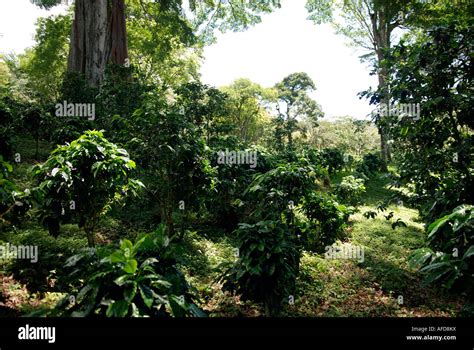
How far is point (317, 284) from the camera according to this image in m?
5.22

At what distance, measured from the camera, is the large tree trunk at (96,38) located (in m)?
12.3

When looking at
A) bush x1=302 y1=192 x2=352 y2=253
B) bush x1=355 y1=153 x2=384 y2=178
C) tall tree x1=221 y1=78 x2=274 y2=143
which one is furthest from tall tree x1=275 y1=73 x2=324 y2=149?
bush x1=302 y1=192 x2=352 y2=253

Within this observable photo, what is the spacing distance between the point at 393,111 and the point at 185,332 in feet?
15.5

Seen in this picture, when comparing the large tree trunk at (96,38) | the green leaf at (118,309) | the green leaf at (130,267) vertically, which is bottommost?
the green leaf at (118,309)

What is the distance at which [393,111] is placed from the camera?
17.1ft

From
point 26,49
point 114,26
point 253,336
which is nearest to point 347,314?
point 253,336

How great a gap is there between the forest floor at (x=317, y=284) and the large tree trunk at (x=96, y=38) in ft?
21.8

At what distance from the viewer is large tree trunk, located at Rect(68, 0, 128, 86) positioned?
40.3ft

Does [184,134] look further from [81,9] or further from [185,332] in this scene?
[81,9]

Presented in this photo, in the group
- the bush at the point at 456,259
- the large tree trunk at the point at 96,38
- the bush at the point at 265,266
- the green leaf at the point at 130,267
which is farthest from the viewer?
the large tree trunk at the point at 96,38

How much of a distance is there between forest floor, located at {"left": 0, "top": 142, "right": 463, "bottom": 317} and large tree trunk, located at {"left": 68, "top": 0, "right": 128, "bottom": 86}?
6650mm

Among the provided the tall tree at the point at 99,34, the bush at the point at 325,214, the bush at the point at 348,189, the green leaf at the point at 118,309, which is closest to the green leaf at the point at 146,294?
the green leaf at the point at 118,309

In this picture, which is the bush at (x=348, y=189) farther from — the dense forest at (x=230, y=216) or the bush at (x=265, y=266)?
the bush at (x=265, y=266)

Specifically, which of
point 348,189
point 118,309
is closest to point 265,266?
point 118,309
